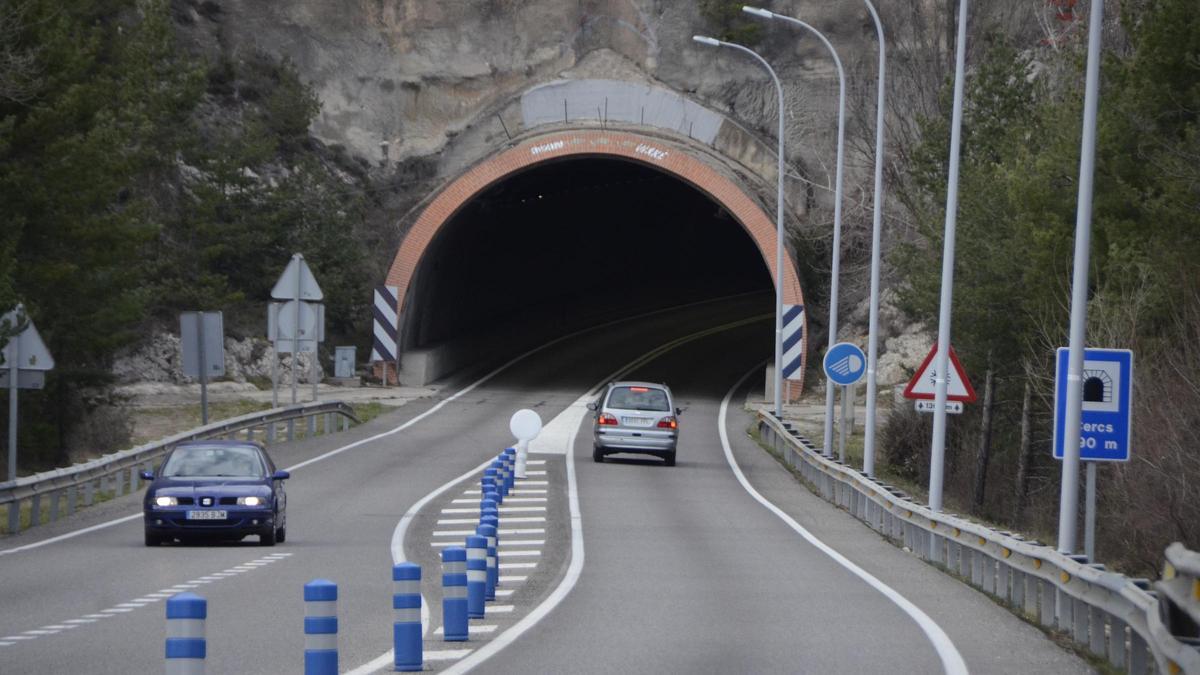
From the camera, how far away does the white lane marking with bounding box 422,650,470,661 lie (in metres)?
12.3

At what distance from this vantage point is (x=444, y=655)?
12.5m

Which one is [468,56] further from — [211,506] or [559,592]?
[559,592]

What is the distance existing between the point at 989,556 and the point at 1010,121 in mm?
27788

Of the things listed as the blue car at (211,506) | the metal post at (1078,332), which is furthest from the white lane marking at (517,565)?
the metal post at (1078,332)

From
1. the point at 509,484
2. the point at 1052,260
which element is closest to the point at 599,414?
the point at 509,484

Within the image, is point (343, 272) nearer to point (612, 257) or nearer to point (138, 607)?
point (612, 257)

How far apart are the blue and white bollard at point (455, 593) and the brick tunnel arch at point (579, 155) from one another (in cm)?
4154

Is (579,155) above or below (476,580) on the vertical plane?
above

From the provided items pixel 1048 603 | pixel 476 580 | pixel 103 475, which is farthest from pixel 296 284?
pixel 1048 603

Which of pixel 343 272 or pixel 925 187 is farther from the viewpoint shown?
pixel 343 272

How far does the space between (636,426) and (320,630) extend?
89.8ft

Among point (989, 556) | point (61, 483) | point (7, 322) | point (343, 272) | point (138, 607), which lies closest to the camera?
point (138, 607)

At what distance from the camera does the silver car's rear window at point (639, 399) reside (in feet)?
122

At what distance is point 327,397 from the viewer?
170 ft
